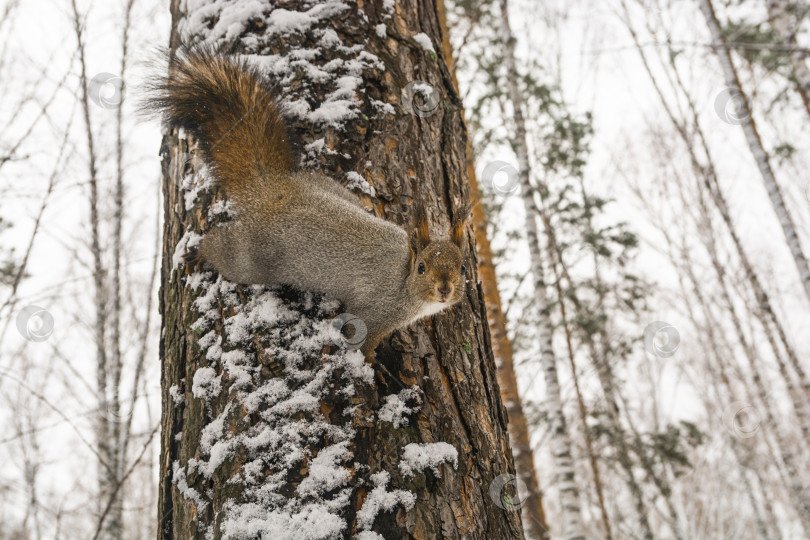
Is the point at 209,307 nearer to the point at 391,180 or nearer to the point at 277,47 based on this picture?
the point at 391,180

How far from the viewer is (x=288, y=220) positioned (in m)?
2.48

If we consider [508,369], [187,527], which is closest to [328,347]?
[187,527]

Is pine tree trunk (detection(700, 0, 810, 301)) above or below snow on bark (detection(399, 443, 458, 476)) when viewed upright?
above

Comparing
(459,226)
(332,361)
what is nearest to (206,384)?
(332,361)

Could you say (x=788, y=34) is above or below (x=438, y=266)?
above

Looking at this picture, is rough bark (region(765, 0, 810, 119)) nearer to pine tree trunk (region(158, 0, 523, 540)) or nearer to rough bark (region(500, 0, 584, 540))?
rough bark (region(500, 0, 584, 540))

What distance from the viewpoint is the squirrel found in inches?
90.6

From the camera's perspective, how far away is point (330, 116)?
227 centimetres

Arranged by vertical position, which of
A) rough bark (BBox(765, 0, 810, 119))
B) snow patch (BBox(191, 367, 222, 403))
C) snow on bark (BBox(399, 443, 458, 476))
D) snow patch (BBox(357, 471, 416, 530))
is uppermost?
rough bark (BBox(765, 0, 810, 119))

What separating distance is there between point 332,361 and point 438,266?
71 cm

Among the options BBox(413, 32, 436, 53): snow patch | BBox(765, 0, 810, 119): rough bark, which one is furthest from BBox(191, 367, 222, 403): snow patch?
BBox(765, 0, 810, 119): rough bark

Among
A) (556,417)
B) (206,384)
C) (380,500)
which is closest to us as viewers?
(380,500)

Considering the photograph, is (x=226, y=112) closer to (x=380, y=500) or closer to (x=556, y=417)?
(x=380, y=500)

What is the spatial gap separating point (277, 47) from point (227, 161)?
575mm
